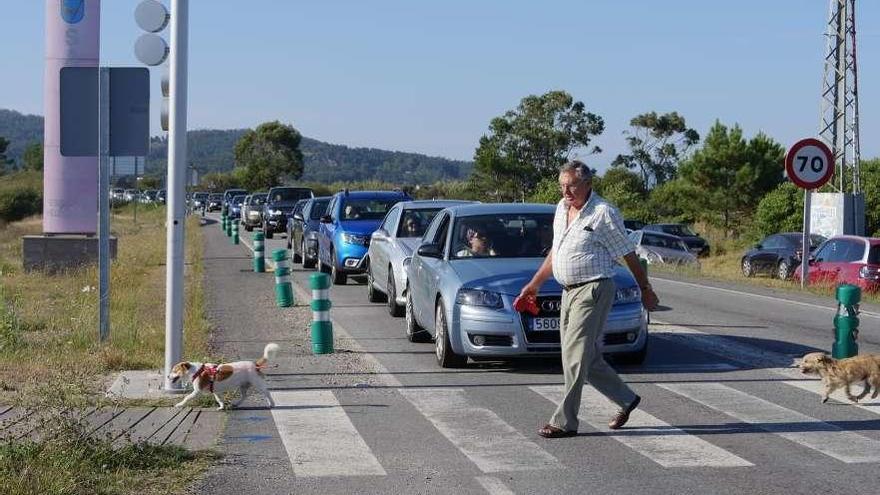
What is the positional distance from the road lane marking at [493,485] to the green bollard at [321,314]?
5495mm

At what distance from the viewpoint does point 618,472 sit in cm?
732

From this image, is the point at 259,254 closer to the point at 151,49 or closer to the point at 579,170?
the point at 151,49

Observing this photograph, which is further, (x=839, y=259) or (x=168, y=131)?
(x=839, y=259)

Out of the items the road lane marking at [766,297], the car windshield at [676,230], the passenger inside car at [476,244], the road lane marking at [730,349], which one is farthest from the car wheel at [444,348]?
the car windshield at [676,230]

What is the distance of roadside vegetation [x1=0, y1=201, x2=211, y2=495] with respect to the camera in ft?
22.5

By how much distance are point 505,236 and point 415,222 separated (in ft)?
17.4

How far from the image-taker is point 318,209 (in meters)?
27.3

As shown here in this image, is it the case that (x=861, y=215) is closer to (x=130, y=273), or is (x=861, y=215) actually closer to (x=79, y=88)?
(x=130, y=273)

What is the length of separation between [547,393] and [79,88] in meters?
5.54

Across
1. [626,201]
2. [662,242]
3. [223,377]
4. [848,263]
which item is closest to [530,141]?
[626,201]


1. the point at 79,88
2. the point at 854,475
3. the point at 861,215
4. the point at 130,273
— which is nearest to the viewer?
the point at 854,475

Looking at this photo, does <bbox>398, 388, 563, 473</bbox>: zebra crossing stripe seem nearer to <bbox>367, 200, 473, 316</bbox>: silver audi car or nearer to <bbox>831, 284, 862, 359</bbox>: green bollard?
<bbox>831, 284, 862, 359</bbox>: green bollard

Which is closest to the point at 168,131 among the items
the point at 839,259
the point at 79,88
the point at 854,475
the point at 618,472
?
the point at 79,88

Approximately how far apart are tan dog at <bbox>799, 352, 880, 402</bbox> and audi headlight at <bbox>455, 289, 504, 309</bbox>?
2.84m
